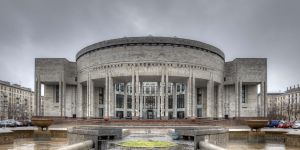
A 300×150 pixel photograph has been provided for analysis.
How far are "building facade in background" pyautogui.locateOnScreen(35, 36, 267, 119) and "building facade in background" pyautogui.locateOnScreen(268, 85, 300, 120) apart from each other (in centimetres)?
5115

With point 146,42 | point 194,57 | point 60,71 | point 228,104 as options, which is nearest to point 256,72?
point 228,104

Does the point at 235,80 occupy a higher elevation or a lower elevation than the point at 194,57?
lower

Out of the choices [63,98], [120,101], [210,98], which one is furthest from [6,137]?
[120,101]

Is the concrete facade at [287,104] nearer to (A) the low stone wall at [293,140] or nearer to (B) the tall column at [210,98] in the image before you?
(B) the tall column at [210,98]

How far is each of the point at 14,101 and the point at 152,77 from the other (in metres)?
77.1

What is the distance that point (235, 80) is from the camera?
53719mm

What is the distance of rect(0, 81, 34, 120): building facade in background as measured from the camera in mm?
99969

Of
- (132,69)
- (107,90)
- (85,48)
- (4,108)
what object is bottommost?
(4,108)

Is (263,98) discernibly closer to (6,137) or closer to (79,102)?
(79,102)

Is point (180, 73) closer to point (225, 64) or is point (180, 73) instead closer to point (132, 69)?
point (132, 69)

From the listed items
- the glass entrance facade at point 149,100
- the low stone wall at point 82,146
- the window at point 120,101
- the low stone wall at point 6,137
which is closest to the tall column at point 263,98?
the glass entrance facade at point 149,100

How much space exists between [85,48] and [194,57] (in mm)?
18140

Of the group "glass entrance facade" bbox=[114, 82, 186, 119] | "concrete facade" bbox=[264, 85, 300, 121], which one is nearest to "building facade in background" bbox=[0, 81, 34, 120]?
"glass entrance facade" bbox=[114, 82, 186, 119]

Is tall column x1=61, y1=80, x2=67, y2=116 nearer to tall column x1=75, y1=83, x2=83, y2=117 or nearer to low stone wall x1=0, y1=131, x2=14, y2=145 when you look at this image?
tall column x1=75, y1=83, x2=83, y2=117
